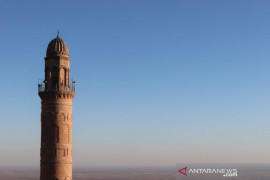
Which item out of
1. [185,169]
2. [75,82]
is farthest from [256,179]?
[75,82]

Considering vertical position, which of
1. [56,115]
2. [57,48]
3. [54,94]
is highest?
[57,48]

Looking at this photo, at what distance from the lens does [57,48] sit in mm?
56344

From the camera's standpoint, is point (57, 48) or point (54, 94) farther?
point (57, 48)

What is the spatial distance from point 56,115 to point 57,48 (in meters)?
8.69

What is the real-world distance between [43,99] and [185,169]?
23.8m

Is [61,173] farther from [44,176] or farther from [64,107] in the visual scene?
[64,107]

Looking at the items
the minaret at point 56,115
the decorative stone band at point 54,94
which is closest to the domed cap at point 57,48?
the minaret at point 56,115

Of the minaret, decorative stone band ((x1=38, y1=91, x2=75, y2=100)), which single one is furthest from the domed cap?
decorative stone band ((x1=38, y1=91, x2=75, y2=100))

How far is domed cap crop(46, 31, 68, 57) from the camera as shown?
5634cm

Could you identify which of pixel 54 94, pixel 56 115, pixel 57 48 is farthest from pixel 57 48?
pixel 56 115

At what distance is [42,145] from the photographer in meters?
55.2

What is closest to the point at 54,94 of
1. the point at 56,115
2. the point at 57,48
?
the point at 56,115

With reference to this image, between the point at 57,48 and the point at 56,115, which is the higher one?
the point at 57,48

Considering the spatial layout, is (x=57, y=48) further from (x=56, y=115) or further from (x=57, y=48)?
(x=56, y=115)
